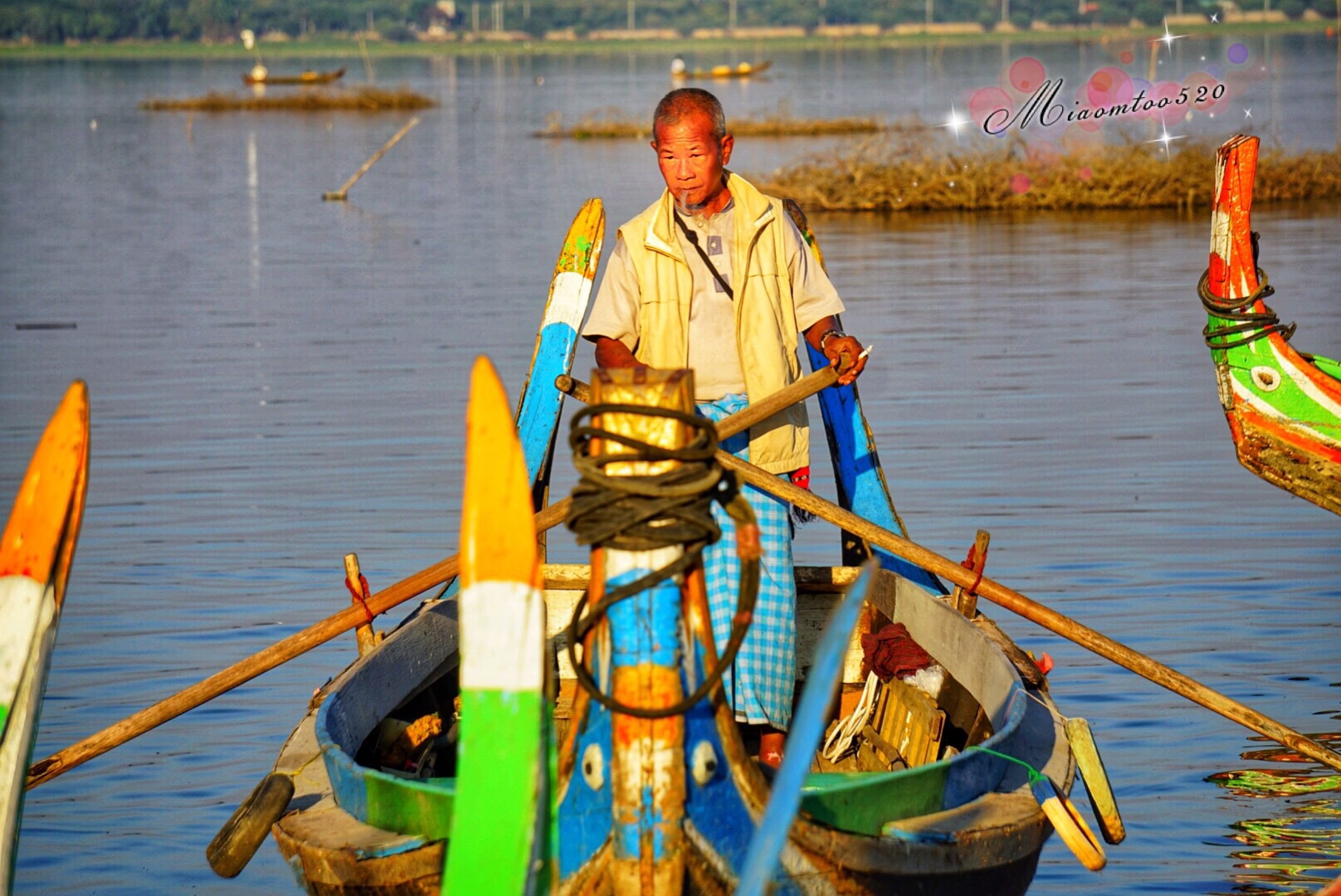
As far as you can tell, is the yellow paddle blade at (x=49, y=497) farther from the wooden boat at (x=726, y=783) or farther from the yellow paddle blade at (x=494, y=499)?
the yellow paddle blade at (x=494, y=499)

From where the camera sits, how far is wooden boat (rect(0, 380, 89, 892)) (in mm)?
3717

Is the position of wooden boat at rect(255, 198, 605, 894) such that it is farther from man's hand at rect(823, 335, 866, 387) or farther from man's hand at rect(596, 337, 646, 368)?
man's hand at rect(823, 335, 866, 387)

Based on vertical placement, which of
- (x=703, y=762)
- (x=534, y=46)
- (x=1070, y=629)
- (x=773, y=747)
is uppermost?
(x=534, y=46)

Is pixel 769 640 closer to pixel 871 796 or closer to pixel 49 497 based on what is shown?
pixel 871 796

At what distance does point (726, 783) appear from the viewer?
11.5 feet

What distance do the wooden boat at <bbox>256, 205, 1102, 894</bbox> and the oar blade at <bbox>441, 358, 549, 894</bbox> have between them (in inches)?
0.8

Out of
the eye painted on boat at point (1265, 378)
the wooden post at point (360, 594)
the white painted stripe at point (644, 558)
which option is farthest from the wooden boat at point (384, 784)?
the eye painted on boat at point (1265, 378)

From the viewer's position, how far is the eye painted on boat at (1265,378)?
6332mm

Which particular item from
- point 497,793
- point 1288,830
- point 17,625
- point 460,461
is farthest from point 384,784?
point 460,461

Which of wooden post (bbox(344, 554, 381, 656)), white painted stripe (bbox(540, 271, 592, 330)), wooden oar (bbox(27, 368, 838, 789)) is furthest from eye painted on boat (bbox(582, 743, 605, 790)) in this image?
white painted stripe (bbox(540, 271, 592, 330))

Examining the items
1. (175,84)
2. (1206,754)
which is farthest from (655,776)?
(175,84)

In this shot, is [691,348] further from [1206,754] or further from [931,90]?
[931,90]

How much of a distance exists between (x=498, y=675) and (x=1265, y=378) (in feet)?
12.8

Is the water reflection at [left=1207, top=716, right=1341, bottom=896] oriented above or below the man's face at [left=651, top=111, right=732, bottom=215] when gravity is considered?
below
